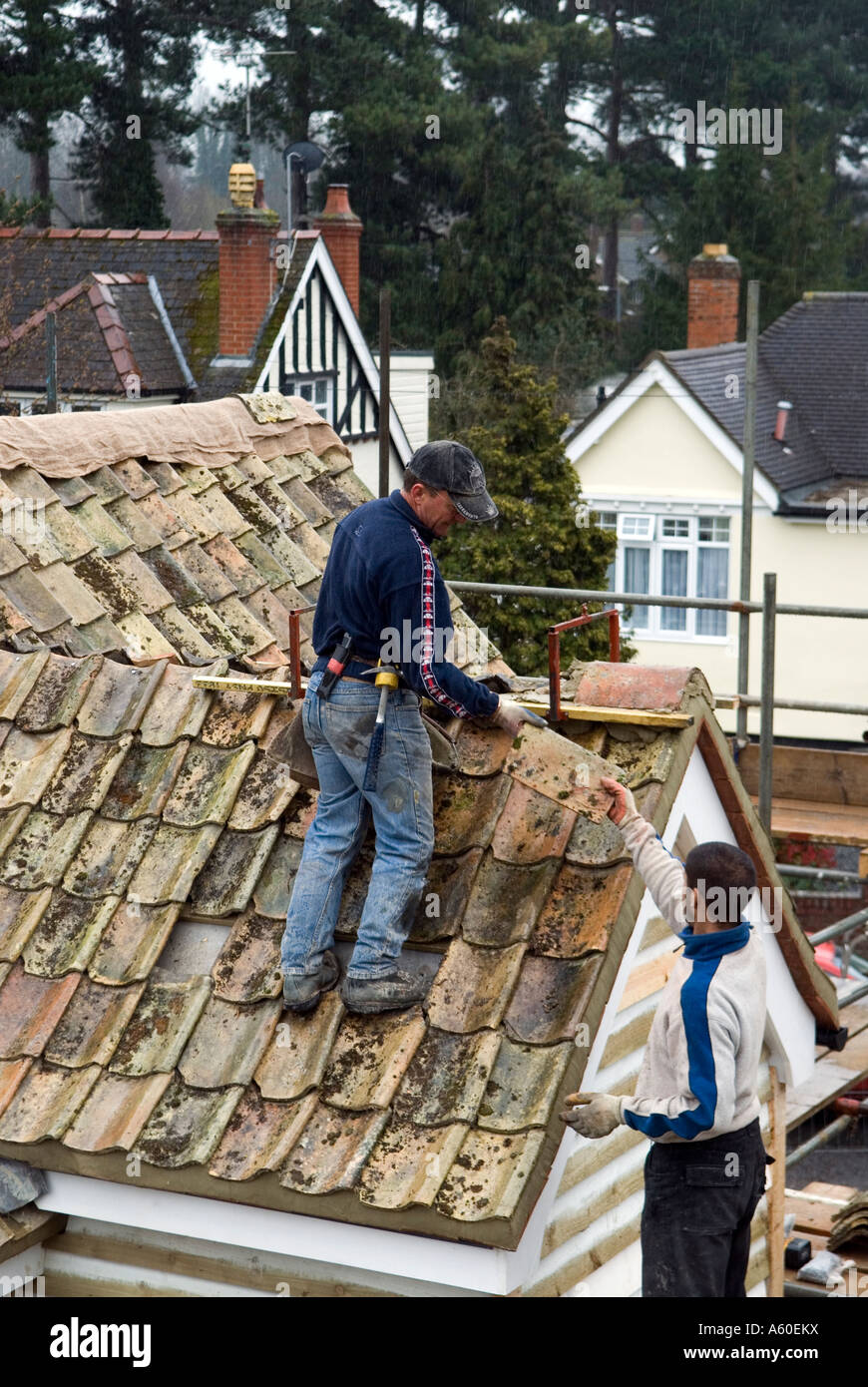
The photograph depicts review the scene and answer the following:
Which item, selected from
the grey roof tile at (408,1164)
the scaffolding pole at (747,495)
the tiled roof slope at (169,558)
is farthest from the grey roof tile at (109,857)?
the scaffolding pole at (747,495)

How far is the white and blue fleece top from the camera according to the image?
4559 mm

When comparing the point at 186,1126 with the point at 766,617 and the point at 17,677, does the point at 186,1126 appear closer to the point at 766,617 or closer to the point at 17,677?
the point at 17,677

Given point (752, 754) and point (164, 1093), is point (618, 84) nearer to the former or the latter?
point (752, 754)

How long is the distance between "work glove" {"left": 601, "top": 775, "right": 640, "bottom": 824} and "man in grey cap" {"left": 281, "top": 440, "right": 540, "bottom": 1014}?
393 millimetres

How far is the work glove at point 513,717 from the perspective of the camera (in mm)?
5359

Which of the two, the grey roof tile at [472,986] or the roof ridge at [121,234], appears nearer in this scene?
the grey roof tile at [472,986]

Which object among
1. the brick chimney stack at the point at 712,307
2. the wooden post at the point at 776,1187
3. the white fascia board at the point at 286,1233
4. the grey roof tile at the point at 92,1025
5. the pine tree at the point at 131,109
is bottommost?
the wooden post at the point at 776,1187

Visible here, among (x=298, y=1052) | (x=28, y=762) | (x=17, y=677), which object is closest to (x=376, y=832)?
(x=298, y=1052)

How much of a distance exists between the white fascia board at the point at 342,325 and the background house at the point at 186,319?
0.02 meters

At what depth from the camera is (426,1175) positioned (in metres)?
4.68

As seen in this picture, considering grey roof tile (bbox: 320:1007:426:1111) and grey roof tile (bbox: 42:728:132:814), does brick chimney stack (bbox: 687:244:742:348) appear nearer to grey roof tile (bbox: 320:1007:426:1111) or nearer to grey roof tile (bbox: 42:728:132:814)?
grey roof tile (bbox: 42:728:132:814)

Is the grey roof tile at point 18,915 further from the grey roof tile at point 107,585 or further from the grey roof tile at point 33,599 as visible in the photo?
the grey roof tile at point 107,585

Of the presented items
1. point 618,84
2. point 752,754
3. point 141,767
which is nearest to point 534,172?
point 618,84

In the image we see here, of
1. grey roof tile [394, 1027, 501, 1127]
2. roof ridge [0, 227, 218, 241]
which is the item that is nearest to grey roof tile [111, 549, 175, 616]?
grey roof tile [394, 1027, 501, 1127]
